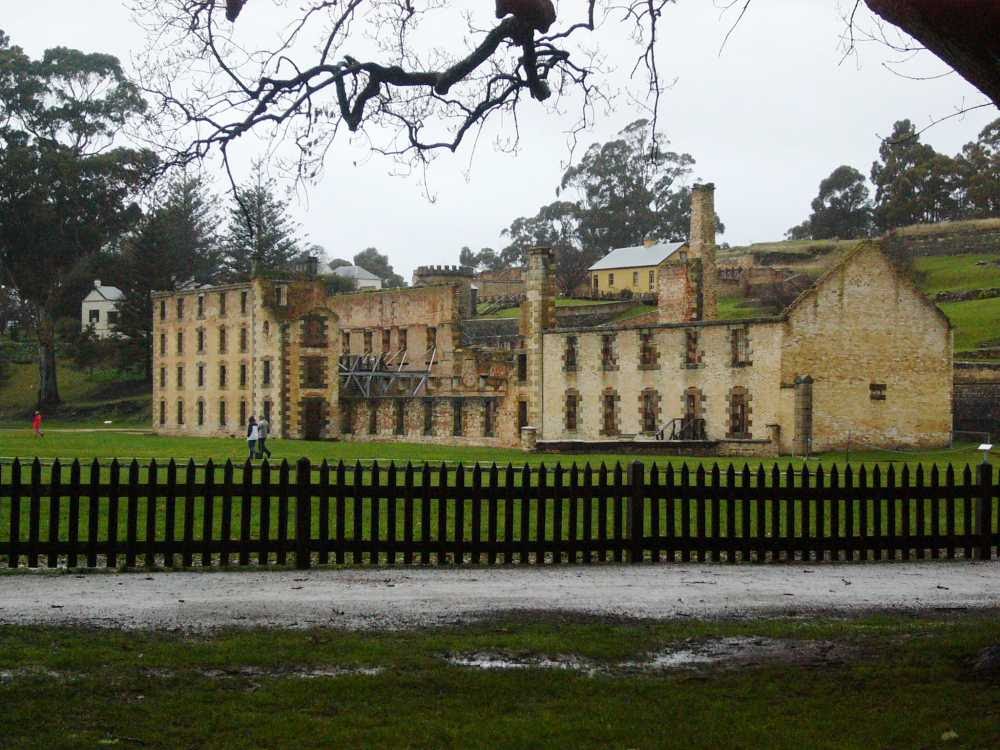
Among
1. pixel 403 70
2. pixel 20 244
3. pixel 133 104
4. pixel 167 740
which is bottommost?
pixel 167 740

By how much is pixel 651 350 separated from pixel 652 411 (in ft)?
7.97

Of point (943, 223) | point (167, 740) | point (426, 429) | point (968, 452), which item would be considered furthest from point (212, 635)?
point (943, 223)

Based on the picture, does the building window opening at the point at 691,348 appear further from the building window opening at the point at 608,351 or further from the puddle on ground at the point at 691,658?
the puddle on ground at the point at 691,658

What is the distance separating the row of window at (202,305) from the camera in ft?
244

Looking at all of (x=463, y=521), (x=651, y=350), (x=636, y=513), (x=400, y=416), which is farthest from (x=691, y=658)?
(x=400, y=416)

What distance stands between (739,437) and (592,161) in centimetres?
6739

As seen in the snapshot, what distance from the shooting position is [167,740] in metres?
7.61

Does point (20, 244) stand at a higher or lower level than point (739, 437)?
higher

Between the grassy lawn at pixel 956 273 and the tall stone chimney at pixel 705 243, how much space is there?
2842 cm

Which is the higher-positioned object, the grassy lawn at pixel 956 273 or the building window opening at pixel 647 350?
the grassy lawn at pixel 956 273

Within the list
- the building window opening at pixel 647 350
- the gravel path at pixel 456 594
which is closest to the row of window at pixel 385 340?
the building window opening at pixel 647 350

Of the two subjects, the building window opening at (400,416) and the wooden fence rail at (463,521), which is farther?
the building window opening at (400,416)

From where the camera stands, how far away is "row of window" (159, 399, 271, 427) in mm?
74312

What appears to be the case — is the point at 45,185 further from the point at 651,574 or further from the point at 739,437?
the point at 651,574
